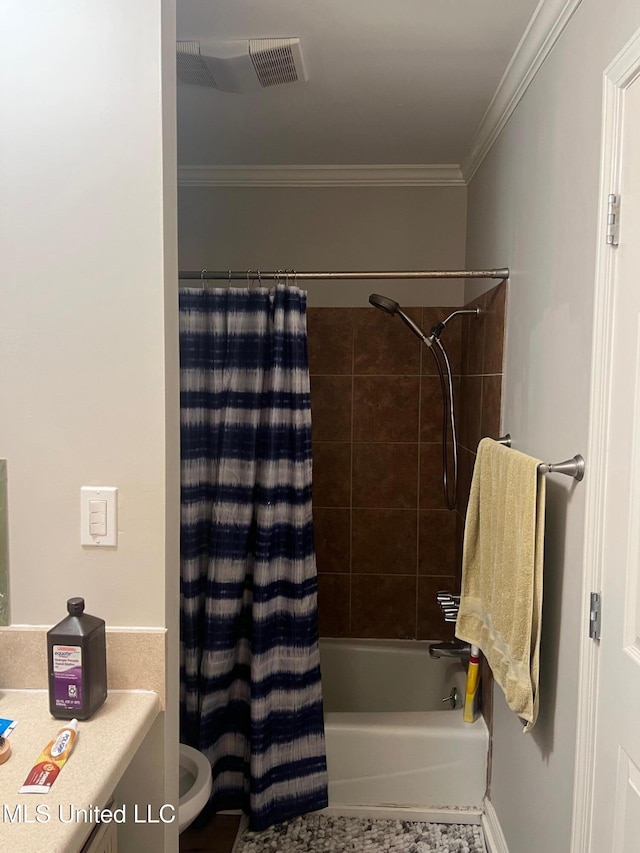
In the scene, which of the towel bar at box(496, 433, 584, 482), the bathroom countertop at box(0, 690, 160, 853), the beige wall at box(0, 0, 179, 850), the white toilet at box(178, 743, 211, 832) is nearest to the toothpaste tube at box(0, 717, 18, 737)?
the bathroom countertop at box(0, 690, 160, 853)

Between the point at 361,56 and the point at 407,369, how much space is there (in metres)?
1.43

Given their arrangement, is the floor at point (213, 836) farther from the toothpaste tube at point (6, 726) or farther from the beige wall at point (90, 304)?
the toothpaste tube at point (6, 726)

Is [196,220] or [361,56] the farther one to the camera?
[196,220]

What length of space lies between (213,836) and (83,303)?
1.89m

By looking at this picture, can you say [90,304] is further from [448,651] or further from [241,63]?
[448,651]

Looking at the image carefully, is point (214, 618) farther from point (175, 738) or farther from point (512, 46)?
point (512, 46)

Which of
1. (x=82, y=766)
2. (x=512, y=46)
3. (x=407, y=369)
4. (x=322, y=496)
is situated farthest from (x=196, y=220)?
(x=82, y=766)

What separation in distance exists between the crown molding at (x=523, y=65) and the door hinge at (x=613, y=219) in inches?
21.4

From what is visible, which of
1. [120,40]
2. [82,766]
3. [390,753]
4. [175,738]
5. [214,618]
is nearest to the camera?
[82,766]

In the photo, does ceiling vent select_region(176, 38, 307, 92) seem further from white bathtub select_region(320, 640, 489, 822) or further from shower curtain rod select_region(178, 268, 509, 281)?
white bathtub select_region(320, 640, 489, 822)

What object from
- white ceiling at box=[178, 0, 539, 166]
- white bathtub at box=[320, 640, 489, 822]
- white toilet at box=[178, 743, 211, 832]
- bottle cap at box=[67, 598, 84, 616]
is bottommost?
white bathtub at box=[320, 640, 489, 822]

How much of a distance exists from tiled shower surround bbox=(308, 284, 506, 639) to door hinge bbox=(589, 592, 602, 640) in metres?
1.63

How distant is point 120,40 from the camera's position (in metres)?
1.27

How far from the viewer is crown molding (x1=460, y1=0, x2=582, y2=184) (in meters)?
1.59
